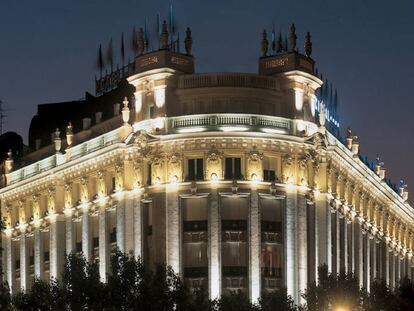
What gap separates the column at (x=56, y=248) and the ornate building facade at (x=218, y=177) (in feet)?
6.27

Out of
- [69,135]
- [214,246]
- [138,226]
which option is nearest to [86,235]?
[138,226]

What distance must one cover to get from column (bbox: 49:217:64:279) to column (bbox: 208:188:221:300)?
20.1m

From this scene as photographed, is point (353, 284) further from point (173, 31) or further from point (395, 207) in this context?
point (395, 207)

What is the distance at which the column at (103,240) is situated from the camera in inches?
5463

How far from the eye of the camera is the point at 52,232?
14950 centimetres

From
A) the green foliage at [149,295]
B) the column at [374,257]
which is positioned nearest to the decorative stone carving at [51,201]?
the green foliage at [149,295]

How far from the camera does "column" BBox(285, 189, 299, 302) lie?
5251 inches

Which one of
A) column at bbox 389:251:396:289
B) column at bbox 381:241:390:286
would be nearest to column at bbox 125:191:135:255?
column at bbox 381:241:390:286

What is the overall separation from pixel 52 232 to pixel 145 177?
657 inches

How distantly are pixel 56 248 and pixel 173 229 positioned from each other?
1864 cm

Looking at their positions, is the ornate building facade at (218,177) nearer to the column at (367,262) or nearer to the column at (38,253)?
the column at (38,253)

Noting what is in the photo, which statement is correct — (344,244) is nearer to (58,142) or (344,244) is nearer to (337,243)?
(337,243)

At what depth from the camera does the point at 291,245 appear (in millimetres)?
134000

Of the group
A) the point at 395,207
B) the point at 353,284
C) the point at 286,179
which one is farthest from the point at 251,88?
the point at 395,207
